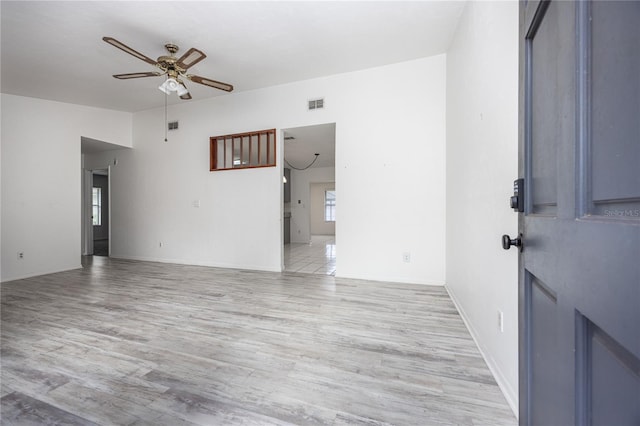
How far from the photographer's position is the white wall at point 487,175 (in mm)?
1452

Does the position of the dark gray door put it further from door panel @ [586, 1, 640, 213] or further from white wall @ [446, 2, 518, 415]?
white wall @ [446, 2, 518, 415]

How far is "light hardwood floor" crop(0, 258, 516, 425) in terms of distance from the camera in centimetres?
139

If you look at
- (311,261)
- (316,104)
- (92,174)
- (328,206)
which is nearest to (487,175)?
(316,104)

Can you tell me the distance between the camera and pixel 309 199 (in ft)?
29.1

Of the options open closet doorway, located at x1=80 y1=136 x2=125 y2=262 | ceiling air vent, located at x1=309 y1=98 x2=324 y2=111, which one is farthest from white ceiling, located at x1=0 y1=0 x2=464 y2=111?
open closet doorway, located at x1=80 y1=136 x2=125 y2=262

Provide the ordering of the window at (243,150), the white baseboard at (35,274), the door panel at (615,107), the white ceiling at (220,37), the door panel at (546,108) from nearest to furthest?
1. the door panel at (615,107)
2. the door panel at (546,108)
3. the white ceiling at (220,37)
4. the white baseboard at (35,274)
5. the window at (243,150)

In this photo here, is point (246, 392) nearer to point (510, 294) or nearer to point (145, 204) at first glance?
point (510, 294)

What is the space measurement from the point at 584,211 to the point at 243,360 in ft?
6.62

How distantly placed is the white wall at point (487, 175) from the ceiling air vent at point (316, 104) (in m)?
1.94

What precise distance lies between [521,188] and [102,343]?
2.98 metres

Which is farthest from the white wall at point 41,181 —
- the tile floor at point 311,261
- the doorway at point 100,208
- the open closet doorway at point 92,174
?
the doorway at point 100,208

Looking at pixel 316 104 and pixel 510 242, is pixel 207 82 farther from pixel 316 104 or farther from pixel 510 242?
pixel 510 242

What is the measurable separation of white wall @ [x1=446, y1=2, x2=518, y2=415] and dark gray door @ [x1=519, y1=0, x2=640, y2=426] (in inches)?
27.1

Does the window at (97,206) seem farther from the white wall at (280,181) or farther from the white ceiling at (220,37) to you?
the white ceiling at (220,37)
